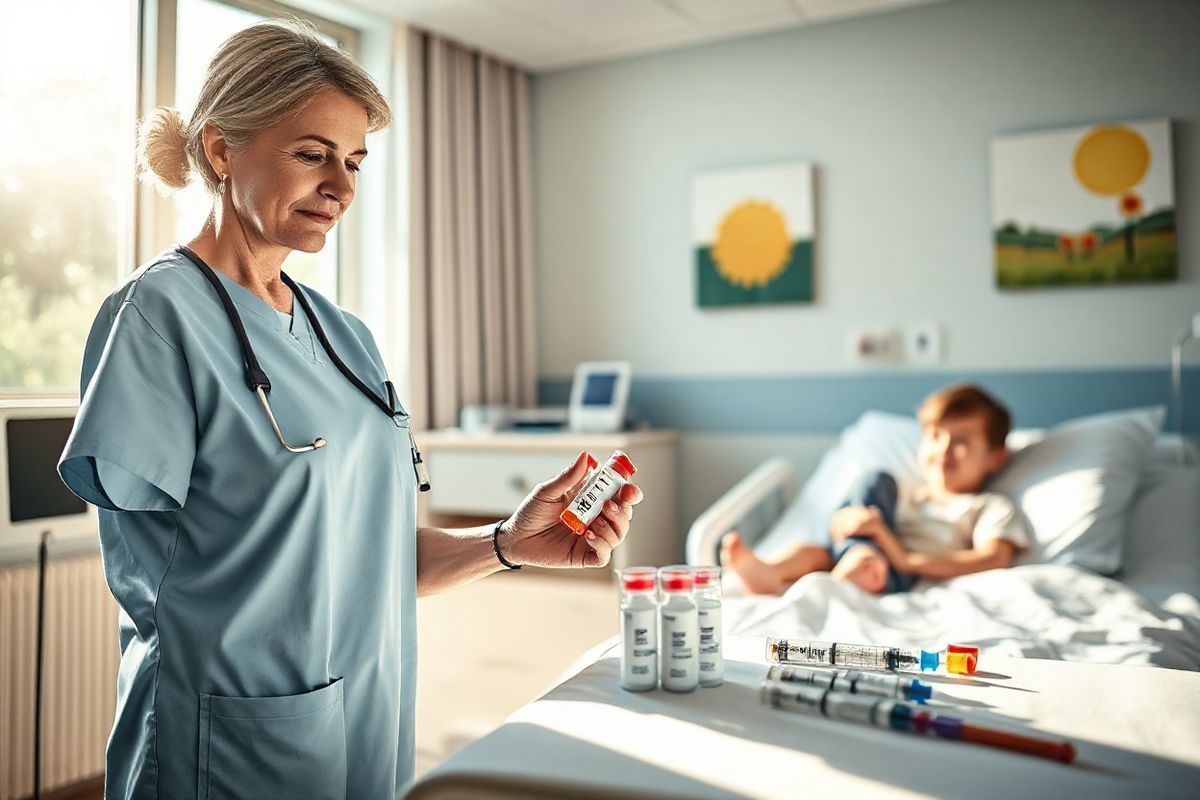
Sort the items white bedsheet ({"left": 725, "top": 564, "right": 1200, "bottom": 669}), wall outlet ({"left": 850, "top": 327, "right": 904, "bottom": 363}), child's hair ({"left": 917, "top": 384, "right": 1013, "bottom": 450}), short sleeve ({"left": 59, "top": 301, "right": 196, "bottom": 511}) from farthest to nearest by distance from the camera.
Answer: wall outlet ({"left": 850, "top": 327, "right": 904, "bottom": 363}), child's hair ({"left": 917, "top": 384, "right": 1013, "bottom": 450}), white bedsheet ({"left": 725, "top": 564, "right": 1200, "bottom": 669}), short sleeve ({"left": 59, "top": 301, "right": 196, "bottom": 511})

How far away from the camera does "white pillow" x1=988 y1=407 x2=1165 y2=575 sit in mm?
2309

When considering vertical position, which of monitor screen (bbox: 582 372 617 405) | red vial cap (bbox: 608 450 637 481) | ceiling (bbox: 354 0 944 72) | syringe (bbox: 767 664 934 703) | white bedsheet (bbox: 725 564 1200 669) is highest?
ceiling (bbox: 354 0 944 72)

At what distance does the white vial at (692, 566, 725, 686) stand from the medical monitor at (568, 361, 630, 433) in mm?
2421

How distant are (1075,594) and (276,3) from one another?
2708 mm

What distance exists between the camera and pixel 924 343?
10.8 feet

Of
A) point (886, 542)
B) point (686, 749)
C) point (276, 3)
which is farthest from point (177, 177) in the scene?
point (276, 3)

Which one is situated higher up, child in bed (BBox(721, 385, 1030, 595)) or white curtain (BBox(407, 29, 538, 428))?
white curtain (BBox(407, 29, 538, 428))

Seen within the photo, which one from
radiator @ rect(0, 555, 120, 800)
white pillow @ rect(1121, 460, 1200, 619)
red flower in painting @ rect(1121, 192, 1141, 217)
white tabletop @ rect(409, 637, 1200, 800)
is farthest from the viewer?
red flower in painting @ rect(1121, 192, 1141, 217)

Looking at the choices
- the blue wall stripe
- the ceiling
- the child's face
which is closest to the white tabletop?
the child's face

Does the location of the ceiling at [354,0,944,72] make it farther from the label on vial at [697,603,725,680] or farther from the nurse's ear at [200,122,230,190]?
the label on vial at [697,603,725,680]

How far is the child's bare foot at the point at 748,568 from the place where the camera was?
2217 millimetres

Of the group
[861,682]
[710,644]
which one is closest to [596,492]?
[710,644]

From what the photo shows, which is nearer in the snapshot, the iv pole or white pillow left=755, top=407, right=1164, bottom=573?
the iv pole

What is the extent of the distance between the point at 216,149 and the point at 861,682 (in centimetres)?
96
